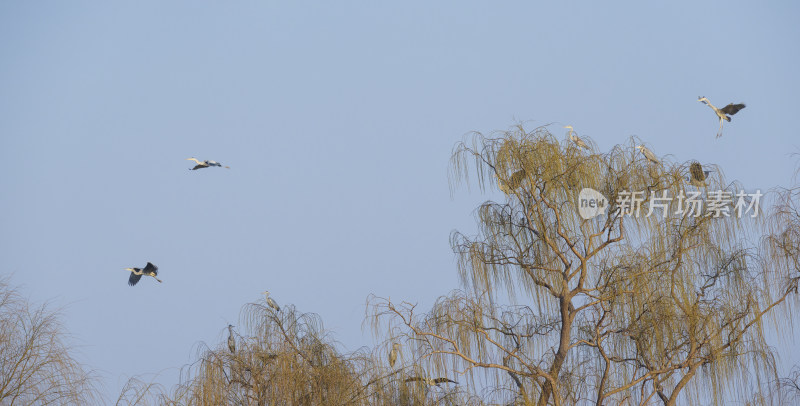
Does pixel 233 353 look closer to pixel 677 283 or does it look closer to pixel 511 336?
pixel 511 336

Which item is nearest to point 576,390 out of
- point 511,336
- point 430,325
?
point 511,336

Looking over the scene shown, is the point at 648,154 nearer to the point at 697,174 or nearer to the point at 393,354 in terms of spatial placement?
the point at 697,174

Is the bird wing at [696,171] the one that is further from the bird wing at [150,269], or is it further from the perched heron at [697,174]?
the bird wing at [150,269]

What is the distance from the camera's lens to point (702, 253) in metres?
11.9

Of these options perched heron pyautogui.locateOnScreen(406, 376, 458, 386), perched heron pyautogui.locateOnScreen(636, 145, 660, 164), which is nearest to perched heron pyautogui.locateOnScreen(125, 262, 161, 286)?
perched heron pyautogui.locateOnScreen(406, 376, 458, 386)

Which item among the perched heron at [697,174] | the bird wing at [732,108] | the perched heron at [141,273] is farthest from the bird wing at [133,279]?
the bird wing at [732,108]

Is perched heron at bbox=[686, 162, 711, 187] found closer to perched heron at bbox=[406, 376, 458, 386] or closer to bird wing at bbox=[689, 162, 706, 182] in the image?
bird wing at bbox=[689, 162, 706, 182]

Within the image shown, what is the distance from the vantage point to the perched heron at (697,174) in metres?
11.8

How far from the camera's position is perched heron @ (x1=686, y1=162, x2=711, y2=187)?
1181 centimetres

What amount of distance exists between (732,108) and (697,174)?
1.68 metres

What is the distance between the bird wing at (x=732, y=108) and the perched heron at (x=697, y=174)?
1541 millimetres

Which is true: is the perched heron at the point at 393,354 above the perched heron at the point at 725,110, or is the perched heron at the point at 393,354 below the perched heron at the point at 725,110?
below

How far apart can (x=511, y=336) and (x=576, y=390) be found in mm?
752

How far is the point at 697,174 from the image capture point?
11.9 meters
